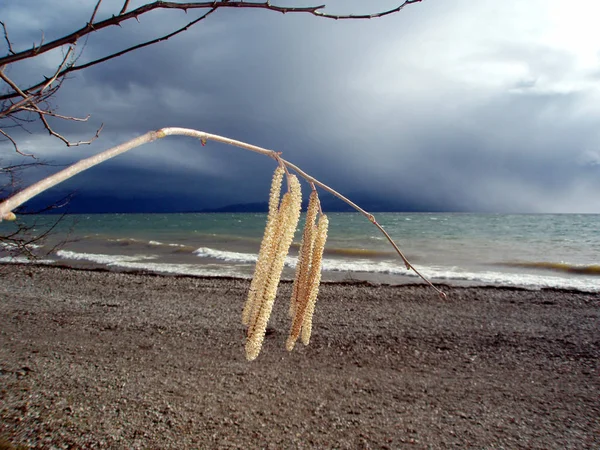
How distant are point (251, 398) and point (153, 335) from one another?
4.21 m

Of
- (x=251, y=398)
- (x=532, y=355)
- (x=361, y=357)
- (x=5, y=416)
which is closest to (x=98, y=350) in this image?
(x=5, y=416)

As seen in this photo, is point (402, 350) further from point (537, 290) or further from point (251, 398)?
point (537, 290)

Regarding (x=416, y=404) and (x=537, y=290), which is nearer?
(x=416, y=404)

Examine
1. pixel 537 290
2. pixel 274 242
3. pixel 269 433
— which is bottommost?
pixel 269 433

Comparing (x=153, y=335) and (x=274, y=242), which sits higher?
(x=274, y=242)

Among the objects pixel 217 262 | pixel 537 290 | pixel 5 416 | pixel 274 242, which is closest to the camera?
pixel 274 242

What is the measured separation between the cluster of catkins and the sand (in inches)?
208

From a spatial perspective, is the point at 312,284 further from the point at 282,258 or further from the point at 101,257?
the point at 101,257

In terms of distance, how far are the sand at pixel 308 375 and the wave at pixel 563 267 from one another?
6196 mm

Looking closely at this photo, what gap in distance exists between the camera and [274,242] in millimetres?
1202

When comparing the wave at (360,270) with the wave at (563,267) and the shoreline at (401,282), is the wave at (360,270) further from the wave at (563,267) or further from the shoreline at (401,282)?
the shoreline at (401,282)

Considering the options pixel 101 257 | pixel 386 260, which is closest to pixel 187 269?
pixel 101 257

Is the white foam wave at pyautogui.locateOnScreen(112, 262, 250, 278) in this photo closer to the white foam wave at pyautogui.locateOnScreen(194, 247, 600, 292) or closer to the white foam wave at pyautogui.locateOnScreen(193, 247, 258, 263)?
the white foam wave at pyautogui.locateOnScreen(193, 247, 258, 263)

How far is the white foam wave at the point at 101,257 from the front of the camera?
23.7 meters
